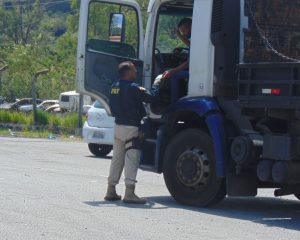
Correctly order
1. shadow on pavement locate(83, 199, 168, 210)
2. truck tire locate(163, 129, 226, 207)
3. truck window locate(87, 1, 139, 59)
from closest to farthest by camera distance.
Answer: truck tire locate(163, 129, 226, 207)
shadow on pavement locate(83, 199, 168, 210)
truck window locate(87, 1, 139, 59)

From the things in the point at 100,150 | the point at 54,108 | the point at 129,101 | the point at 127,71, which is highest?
the point at 127,71

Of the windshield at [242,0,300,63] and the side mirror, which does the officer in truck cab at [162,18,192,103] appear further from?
the windshield at [242,0,300,63]

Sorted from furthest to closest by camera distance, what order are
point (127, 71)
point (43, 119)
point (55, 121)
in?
point (43, 119) → point (55, 121) → point (127, 71)

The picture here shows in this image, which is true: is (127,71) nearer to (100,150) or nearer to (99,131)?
(99,131)

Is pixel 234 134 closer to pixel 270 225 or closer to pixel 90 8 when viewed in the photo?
pixel 270 225

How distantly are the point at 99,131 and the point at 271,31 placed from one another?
1001 cm

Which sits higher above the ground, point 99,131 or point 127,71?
point 127,71

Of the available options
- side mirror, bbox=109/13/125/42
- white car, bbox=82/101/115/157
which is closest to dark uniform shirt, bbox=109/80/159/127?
side mirror, bbox=109/13/125/42

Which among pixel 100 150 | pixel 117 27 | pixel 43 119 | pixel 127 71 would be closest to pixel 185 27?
pixel 117 27

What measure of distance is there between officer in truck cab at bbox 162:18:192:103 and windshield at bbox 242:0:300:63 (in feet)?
3.48

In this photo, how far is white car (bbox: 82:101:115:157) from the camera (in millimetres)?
20328

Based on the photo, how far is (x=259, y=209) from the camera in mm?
11500

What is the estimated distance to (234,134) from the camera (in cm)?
1063

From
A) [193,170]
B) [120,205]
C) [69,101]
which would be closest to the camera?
[193,170]
